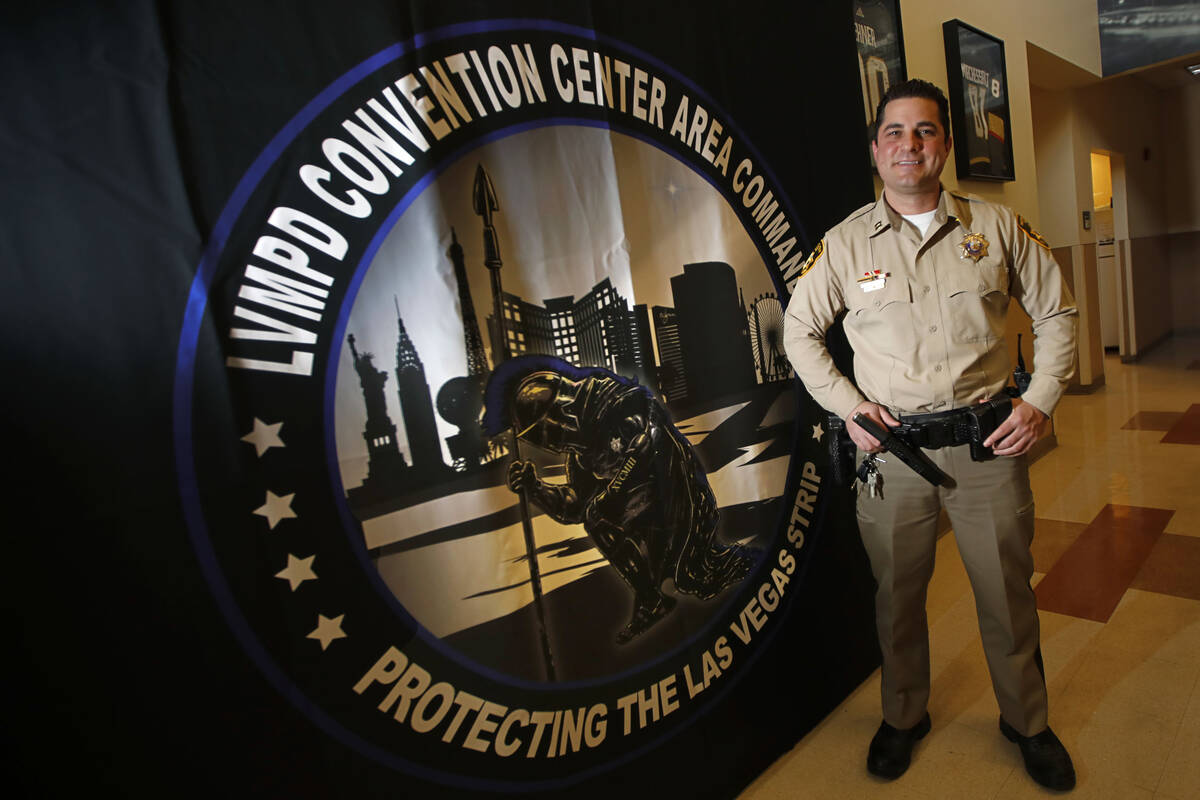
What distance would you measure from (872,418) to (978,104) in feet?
9.45

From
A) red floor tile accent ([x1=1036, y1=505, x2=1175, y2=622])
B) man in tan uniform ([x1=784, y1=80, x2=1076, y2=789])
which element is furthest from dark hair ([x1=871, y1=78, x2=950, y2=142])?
red floor tile accent ([x1=1036, y1=505, x2=1175, y2=622])

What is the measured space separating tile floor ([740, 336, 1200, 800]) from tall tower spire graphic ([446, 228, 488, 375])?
51.7 inches

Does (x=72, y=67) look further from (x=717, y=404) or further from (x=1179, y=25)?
(x=1179, y=25)

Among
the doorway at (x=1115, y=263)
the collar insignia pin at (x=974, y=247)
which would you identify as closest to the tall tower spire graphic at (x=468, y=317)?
the collar insignia pin at (x=974, y=247)

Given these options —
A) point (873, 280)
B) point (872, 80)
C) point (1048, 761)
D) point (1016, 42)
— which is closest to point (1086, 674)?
point (1048, 761)

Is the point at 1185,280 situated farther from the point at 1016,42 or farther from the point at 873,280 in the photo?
the point at 873,280

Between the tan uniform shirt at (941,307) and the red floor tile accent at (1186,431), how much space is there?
11.2 ft

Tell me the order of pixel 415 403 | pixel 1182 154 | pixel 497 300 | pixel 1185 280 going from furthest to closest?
pixel 1185 280 → pixel 1182 154 → pixel 497 300 → pixel 415 403

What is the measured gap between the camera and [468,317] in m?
1.22

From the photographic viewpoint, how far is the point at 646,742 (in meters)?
1.50

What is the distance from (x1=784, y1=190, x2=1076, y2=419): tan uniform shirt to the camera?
153cm

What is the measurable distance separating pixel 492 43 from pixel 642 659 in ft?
4.32

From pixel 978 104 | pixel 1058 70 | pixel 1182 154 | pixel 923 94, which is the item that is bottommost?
pixel 1182 154

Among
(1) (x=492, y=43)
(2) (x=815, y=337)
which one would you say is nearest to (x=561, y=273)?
(1) (x=492, y=43)
